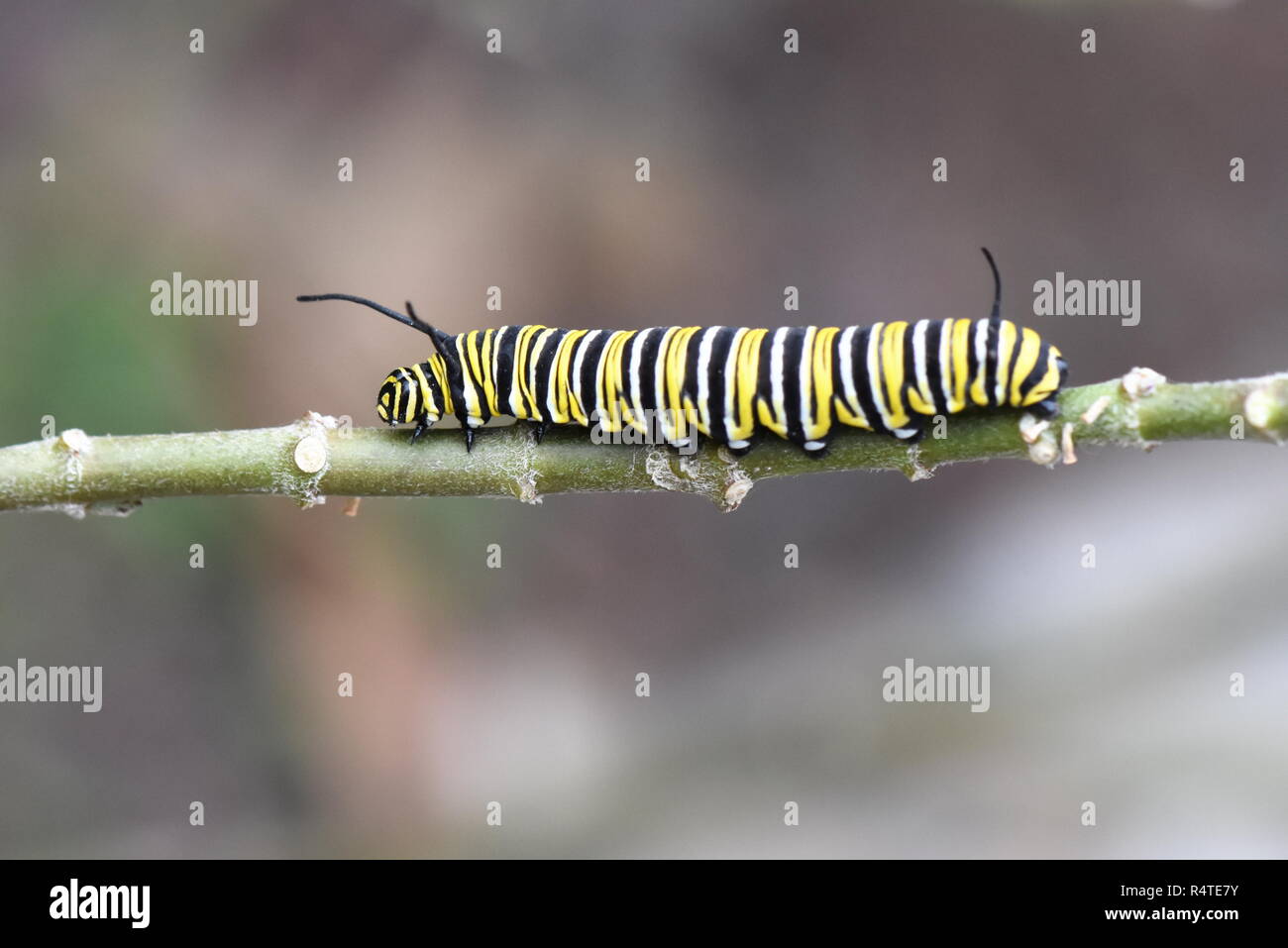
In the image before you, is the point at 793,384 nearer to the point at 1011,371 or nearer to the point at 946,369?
the point at 946,369

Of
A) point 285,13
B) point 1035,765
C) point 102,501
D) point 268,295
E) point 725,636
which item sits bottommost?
point 1035,765

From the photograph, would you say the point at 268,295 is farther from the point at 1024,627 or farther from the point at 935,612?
the point at 1024,627

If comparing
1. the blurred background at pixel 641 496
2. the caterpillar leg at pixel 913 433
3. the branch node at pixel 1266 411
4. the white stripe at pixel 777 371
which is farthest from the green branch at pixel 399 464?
the blurred background at pixel 641 496

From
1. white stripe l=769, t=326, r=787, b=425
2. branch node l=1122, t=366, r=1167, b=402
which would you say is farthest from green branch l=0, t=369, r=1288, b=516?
branch node l=1122, t=366, r=1167, b=402

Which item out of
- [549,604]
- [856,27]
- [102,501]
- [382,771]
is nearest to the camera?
[102,501]

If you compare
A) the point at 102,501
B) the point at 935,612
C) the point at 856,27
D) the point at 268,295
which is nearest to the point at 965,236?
the point at 856,27

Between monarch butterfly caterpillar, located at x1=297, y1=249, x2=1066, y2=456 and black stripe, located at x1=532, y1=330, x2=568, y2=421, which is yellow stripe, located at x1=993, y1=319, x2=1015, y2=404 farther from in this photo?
black stripe, located at x1=532, y1=330, x2=568, y2=421

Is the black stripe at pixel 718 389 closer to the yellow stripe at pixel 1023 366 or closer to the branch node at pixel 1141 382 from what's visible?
the yellow stripe at pixel 1023 366
